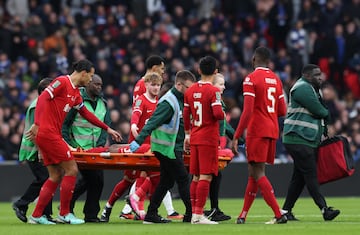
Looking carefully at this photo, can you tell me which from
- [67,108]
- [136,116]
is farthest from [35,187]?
[67,108]

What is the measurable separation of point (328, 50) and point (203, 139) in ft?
58.3

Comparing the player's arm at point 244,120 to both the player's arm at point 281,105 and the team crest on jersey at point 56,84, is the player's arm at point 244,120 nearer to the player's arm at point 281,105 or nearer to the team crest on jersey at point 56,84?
the player's arm at point 281,105

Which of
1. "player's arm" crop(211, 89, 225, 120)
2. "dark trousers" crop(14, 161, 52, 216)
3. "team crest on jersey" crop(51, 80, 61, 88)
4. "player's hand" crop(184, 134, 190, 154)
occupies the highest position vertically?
"team crest on jersey" crop(51, 80, 61, 88)

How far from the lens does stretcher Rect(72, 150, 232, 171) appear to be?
18.7 m

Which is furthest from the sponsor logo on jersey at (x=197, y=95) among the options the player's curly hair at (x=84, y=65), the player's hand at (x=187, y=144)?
the player's curly hair at (x=84, y=65)

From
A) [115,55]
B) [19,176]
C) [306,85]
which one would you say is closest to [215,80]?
[306,85]

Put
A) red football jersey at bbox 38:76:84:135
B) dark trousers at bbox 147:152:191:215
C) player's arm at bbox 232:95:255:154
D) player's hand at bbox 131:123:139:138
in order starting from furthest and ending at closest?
player's hand at bbox 131:123:139:138 → dark trousers at bbox 147:152:191:215 → red football jersey at bbox 38:76:84:135 → player's arm at bbox 232:95:255:154

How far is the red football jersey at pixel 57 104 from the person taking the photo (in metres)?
18.4

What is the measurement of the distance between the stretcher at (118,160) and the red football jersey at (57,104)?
22.0 inches

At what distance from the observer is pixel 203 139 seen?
17844mm

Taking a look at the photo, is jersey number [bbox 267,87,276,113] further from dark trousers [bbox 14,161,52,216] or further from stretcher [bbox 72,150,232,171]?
dark trousers [bbox 14,161,52,216]

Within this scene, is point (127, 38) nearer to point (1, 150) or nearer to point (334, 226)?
point (1, 150)

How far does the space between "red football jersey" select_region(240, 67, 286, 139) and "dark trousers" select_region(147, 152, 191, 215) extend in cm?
117

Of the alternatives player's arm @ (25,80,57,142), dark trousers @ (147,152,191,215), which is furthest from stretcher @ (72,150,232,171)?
player's arm @ (25,80,57,142)
